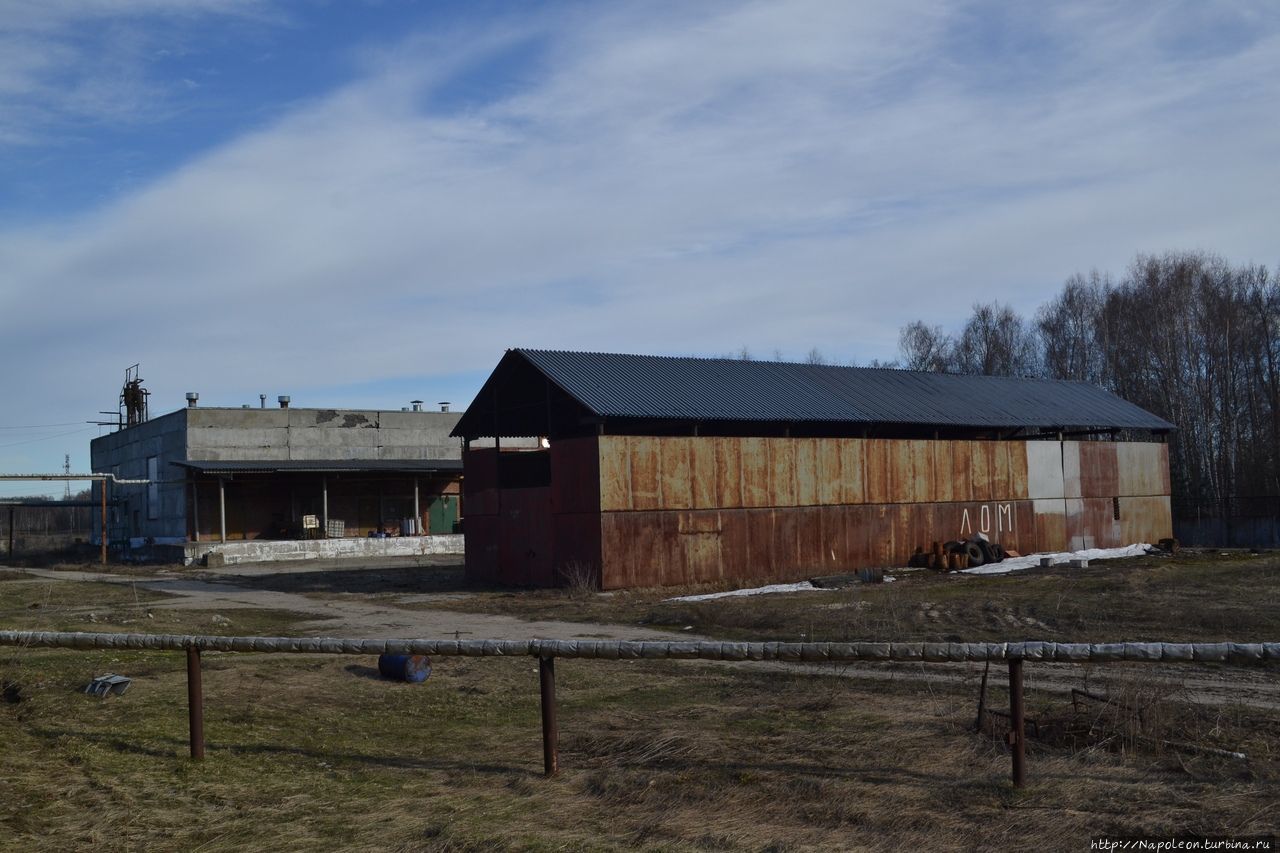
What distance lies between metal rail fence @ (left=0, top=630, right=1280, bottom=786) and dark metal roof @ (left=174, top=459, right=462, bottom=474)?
1438 inches

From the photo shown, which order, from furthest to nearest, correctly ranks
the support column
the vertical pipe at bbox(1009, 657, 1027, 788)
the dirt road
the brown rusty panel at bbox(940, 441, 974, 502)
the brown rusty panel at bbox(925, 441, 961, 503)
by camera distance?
the support column < the brown rusty panel at bbox(940, 441, 974, 502) < the brown rusty panel at bbox(925, 441, 961, 503) < the dirt road < the vertical pipe at bbox(1009, 657, 1027, 788)

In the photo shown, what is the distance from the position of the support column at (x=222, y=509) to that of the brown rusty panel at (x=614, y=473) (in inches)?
852

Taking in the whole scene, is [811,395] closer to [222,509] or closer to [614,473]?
[614,473]

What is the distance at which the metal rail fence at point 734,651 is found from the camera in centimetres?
610

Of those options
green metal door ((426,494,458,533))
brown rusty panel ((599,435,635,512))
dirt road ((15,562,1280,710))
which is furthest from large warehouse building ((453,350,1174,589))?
green metal door ((426,494,458,533))

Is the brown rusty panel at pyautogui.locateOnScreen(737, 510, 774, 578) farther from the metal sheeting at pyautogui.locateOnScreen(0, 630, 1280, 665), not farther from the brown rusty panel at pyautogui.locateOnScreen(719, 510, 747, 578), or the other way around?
the metal sheeting at pyautogui.locateOnScreen(0, 630, 1280, 665)

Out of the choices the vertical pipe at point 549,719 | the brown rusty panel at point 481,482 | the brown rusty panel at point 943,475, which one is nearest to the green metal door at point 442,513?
the brown rusty panel at point 481,482

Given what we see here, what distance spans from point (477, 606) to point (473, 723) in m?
14.3

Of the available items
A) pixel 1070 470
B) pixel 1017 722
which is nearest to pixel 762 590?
pixel 1070 470

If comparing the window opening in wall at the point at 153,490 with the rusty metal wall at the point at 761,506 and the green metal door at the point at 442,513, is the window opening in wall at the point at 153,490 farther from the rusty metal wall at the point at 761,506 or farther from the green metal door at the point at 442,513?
the rusty metal wall at the point at 761,506

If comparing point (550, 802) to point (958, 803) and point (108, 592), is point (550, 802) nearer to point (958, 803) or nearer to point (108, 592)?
point (958, 803)

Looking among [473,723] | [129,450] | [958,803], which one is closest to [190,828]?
[473,723]

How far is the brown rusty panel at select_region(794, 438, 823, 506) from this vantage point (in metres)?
29.0

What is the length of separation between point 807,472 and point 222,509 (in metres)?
24.5
